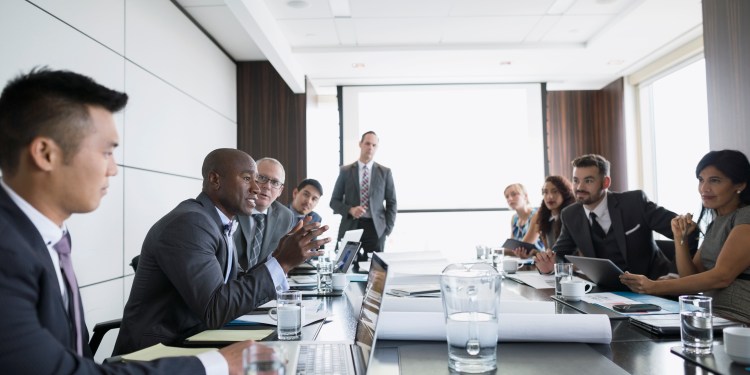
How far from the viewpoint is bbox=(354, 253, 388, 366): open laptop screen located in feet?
3.39

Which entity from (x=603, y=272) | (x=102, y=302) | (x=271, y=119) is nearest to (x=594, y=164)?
(x=603, y=272)

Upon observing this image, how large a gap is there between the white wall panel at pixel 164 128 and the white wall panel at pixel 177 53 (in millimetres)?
114

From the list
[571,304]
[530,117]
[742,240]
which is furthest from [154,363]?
[530,117]

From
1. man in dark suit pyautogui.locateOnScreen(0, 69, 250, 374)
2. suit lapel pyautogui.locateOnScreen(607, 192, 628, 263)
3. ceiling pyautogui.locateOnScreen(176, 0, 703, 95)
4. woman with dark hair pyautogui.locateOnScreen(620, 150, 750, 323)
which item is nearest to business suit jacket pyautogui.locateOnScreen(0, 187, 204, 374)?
man in dark suit pyautogui.locateOnScreen(0, 69, 250, 374)

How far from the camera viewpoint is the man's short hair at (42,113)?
100cm

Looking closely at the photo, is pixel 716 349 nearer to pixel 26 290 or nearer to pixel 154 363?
pixel 154 363

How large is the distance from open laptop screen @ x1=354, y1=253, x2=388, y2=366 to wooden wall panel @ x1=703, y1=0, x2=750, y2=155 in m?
2.83

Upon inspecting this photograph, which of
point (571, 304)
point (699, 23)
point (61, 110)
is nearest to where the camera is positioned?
point (61, 110)

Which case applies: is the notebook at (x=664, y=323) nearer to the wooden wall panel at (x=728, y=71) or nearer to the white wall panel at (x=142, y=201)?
the wooden wall panel at (x=728, y=71)

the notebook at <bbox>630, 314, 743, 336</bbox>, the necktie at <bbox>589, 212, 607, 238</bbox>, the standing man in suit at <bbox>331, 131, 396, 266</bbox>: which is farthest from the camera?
the standing man in suit at <bbox>331, 131, 396, 266</bbox>

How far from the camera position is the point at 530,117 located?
7.19m

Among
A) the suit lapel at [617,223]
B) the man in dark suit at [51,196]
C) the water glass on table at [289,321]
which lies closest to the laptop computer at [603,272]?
the suit lapel at [617,223]

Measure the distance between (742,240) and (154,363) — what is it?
2211 millimetres

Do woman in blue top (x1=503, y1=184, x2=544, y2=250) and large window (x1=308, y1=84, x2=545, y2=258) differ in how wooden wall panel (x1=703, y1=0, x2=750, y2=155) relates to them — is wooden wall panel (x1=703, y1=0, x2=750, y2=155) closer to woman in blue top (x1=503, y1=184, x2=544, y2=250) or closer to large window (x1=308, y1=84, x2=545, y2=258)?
woman in blue top (x1=503, y1=184, x2=544, y2=250)
